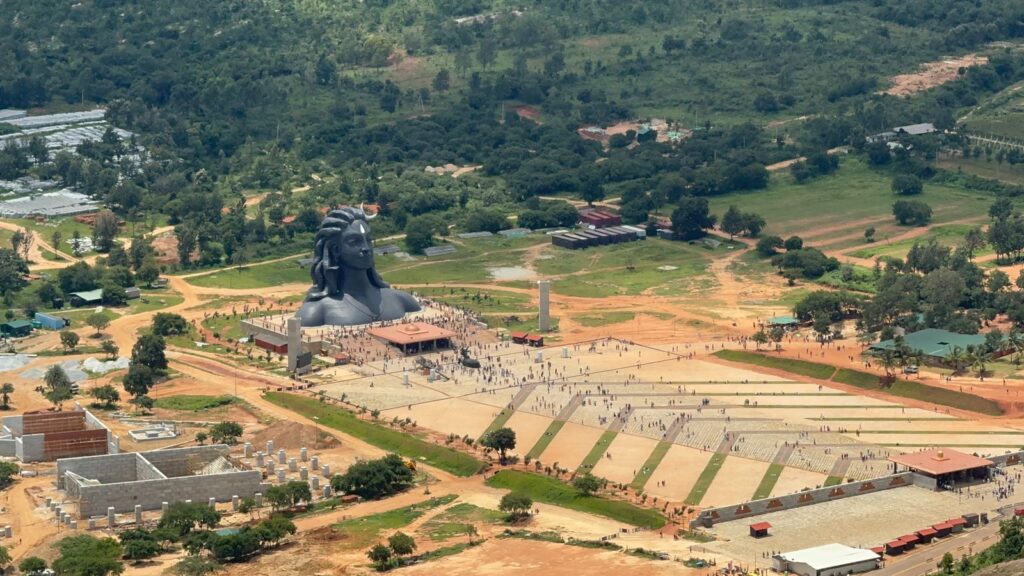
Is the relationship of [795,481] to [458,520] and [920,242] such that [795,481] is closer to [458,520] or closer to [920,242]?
[458,520]

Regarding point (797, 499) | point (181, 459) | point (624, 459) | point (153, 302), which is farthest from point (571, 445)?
point (153, 302)

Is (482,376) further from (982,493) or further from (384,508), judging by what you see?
(982,493)

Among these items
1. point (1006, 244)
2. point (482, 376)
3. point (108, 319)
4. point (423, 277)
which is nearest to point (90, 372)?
point (108, 319)

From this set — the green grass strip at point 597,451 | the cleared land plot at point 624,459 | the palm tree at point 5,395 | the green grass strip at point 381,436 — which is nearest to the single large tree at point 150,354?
the palm tree at point 5,395

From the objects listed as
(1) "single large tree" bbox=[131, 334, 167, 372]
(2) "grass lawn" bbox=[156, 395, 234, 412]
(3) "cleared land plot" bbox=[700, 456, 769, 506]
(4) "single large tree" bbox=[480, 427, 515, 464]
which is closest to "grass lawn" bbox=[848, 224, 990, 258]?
(3) "cleared land plot" bbox=[700, 456, 769, 506]

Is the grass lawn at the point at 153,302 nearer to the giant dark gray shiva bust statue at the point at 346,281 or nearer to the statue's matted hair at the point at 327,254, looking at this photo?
the giant dark gray shiva bust statue at the point at 346,281

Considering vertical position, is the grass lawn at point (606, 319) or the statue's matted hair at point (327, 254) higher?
the statue's matted hair at point (327, 254)

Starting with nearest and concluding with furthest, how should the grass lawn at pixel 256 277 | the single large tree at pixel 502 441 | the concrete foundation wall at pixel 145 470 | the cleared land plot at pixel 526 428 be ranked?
the concrete foundation wall at pixel 145 470
the single large tree at pixel 502 441
the cleared land plot at pixel 526 428
the grass lawn at pixel 256 277
